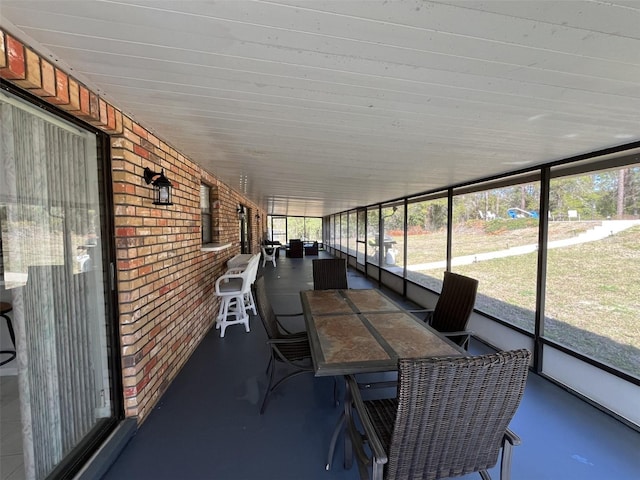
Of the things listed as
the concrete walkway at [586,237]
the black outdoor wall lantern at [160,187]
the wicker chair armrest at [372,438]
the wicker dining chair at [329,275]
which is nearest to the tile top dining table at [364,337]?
the wicker chair armrest at [372,438]

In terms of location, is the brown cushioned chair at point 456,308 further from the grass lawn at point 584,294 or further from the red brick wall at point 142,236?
the red brick wall at point 142,236

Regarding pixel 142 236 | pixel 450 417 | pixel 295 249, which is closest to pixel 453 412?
pixel 450 417

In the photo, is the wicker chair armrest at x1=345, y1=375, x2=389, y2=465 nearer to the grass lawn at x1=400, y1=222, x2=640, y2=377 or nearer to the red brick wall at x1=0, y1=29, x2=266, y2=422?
the red brick wall at x1=0, y1=29, x2=266, y2=422

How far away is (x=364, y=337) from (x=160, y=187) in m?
1.89

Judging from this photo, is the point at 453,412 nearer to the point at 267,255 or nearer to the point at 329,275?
the point at 329,275

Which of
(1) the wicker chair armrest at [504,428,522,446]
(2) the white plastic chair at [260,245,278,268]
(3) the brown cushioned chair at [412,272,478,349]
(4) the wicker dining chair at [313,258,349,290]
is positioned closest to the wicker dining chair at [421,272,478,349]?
(3) the brown cushioned chair at [412,272,478,349]

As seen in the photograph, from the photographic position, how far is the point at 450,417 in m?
1.14

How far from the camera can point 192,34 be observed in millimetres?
989

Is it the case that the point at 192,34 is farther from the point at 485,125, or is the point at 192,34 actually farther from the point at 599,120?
the point at 599,120

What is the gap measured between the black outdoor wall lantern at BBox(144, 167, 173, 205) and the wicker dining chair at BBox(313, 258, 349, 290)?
2.07 m

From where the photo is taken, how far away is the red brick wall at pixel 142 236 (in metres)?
1.25

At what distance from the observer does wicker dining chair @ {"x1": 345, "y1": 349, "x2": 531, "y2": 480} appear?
1.05 m

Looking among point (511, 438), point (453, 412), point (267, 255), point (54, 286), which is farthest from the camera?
point (267, 255)

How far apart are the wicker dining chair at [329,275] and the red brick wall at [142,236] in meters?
1.53
